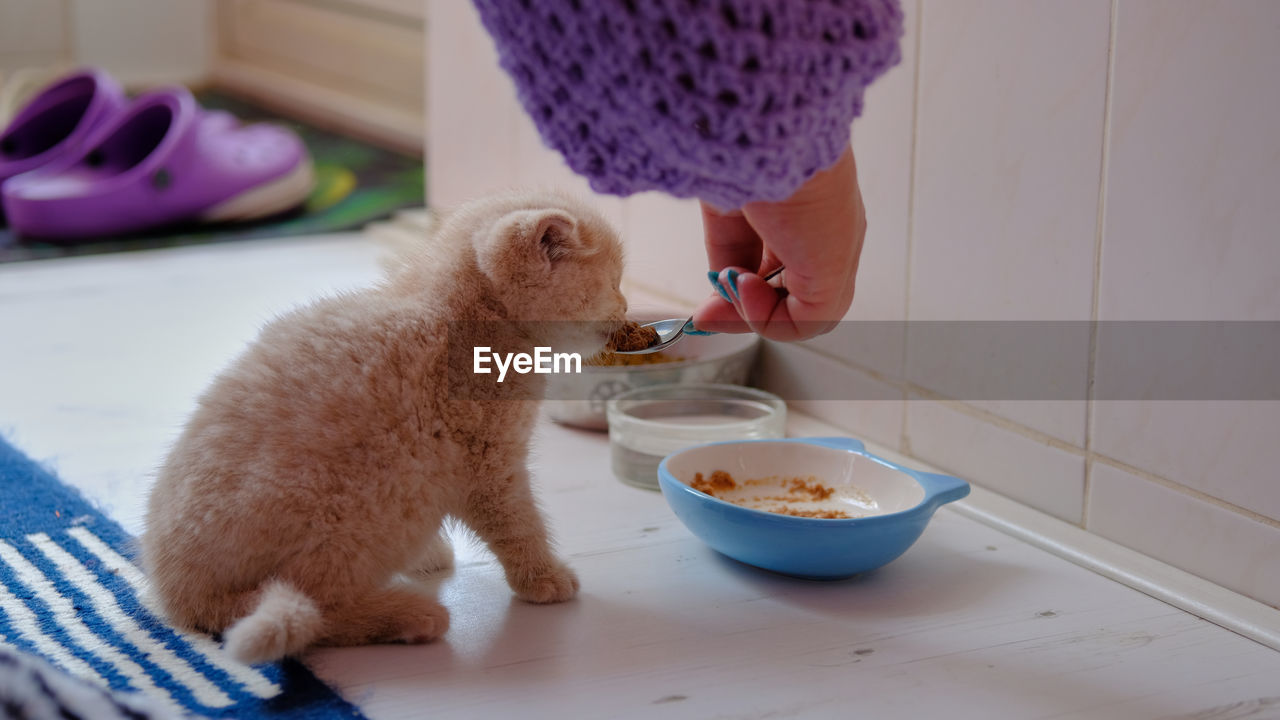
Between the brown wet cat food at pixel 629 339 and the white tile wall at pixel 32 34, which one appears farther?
the white tile wall at pixel 32 34

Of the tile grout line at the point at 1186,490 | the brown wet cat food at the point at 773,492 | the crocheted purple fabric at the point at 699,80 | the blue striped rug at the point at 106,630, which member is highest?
the crocheted purple fabric at the point at 699,80

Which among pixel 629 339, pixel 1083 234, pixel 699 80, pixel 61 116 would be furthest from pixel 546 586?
pixel 61 116

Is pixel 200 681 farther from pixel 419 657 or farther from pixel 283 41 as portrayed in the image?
pixel 283 41

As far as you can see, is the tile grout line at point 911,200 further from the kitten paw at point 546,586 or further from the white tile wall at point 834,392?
the kitten paw at point 546,586

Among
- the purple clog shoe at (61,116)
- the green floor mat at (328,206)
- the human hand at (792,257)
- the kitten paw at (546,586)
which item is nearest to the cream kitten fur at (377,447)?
the kitten paw at (546,586)

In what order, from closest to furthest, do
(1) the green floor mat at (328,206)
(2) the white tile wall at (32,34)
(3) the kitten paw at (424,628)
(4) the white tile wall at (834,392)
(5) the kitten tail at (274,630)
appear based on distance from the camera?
(5) the kitten tail at (274,630), (3) the kitten paw at (424,628), (4) the white tile wall at (834,392), (1) the green floor mat at (328,206), (2) the white tile wall at (32,34)

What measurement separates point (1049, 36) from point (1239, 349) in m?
0.33

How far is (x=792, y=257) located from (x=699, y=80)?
0.20 meters

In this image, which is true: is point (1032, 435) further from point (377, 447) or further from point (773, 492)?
point (377, 447)

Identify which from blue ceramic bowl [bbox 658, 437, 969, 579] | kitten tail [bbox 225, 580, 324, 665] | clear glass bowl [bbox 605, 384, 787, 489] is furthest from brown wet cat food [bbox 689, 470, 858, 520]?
kitten tail [bbox 225, 580, 324, 665]

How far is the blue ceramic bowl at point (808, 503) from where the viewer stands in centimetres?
100

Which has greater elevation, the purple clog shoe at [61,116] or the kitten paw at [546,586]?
the purple clog shoe at [61,116]

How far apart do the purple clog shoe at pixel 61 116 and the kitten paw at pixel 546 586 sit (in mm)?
1876

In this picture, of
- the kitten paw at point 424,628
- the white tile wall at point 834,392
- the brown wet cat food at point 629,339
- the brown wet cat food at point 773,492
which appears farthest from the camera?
the white tile wall at point 834,392
